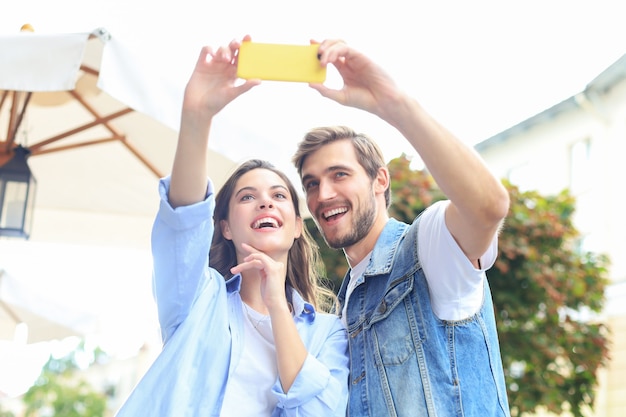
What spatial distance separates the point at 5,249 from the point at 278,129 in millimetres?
3025

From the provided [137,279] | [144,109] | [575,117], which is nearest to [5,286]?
[137,279]

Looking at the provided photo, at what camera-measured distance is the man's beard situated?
221 cm

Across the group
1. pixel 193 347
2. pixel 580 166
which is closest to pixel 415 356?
pixel 193 347

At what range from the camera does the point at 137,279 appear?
5.93 meters

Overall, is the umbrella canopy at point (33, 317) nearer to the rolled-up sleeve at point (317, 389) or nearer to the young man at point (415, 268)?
the young man at point (415, 268)

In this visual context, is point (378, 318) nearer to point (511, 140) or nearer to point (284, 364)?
point (284, 364)

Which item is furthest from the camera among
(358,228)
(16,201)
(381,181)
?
(16,201)

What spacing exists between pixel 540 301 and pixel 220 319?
4.96 metres

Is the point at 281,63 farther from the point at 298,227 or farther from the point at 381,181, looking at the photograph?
the point at 298,227

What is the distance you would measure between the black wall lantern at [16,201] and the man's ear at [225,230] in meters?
2.02

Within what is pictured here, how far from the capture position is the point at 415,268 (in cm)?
198

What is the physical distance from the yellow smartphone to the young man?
3 centimetres

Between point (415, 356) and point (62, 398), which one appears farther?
point (62, 398)

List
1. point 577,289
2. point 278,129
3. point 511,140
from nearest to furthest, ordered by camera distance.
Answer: point 278,129 → point 577,289 → point 511,140
